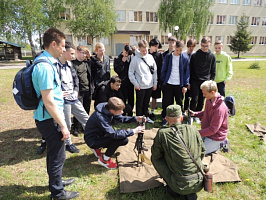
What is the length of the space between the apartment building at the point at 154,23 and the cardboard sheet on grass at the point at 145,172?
29.0 m

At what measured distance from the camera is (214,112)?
Result: 3479 millimetres

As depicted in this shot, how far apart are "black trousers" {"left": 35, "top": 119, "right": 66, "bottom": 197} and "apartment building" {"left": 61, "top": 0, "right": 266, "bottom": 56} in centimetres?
2982

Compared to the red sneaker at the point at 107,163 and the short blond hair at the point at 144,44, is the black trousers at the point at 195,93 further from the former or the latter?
the red sneaker at the point at 107,163

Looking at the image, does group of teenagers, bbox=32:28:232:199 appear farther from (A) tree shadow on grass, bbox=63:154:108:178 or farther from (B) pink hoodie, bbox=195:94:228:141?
(A) tree shadow on grass, bbox=63:154:108:178

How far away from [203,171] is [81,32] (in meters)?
30.4

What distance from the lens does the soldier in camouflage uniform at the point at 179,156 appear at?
242 cm

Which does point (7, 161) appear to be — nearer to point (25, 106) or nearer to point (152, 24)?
point (25, 106)

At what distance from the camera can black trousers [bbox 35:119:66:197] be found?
239cm

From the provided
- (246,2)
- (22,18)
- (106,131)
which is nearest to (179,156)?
(106,131)

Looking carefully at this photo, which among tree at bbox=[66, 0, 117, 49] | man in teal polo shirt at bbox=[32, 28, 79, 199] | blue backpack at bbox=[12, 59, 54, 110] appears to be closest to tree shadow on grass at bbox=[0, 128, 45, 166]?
man in teal polo shirt at bbox=[32, 28, 79, 199]

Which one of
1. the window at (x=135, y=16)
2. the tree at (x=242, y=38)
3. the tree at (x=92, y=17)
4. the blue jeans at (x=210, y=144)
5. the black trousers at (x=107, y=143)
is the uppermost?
the window at (x=135, y=16)

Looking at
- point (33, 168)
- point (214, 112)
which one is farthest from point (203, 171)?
point (33, 168)

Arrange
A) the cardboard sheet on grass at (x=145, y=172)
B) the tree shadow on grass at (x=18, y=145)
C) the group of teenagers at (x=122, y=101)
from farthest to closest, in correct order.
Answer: the tree shadow on grass at (x=18, y=145) < the cardboard sheet on grass at (x=145, y=172) < the group of teenagers at (x=122, y=101)

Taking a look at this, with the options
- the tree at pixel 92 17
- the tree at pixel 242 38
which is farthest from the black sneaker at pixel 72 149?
the tree at pixel 242 38
